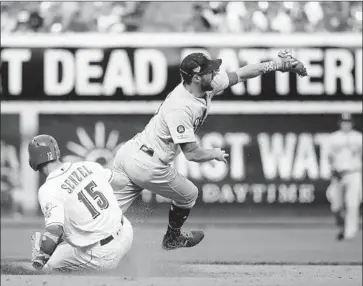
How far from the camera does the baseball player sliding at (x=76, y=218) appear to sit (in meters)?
7.20

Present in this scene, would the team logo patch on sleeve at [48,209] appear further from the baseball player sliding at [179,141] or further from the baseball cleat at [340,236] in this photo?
the baseball cleat at [340,236]

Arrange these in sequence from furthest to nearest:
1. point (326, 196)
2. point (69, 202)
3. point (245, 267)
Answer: point (326, 196) → point (245, 267) → point (69, 202)

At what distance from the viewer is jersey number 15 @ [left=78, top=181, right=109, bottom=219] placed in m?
7.38

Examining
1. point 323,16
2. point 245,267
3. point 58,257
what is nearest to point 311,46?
point 323,16

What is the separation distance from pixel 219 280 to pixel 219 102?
28.0ft

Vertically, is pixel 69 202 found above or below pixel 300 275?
above

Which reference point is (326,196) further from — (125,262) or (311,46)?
(125,262)

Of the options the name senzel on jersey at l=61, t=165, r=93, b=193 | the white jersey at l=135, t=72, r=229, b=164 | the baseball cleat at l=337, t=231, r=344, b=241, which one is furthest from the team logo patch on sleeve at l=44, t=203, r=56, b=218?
the baseball cleat at l=337, t=231, r=344, b=241

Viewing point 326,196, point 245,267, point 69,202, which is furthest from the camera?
point 326,196

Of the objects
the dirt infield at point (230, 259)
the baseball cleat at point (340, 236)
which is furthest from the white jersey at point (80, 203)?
the baseball cleat at point (340, 236)

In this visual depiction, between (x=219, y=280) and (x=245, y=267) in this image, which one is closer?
(x=219, y=280)

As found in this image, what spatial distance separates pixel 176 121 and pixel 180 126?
5cm

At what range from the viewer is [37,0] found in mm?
15750

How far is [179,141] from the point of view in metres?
7.86
